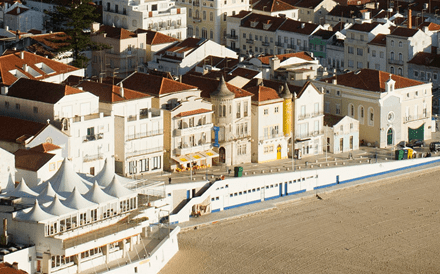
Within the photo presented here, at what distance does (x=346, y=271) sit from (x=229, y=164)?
20.3 meters

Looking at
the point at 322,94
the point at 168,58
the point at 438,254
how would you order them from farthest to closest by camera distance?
the point at 168,58 < the point at 322,94 < the point at 438,254

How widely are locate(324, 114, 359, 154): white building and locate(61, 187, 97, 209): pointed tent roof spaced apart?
99.7 feet

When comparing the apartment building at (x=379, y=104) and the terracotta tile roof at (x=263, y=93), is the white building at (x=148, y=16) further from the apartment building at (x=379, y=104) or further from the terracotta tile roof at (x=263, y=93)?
the terracotta tile roof at (x=263, y=93)

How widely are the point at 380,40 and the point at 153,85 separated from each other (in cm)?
3185

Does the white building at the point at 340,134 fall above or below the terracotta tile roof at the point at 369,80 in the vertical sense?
below

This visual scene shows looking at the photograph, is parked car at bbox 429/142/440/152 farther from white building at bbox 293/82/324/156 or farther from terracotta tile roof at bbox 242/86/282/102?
terracotta tile roof at bbox 242/86/282/102

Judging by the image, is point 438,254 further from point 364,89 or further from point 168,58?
point 168,58

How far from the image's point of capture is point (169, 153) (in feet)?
339

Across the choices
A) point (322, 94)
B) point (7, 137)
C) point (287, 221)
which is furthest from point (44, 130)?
point (322, 94)

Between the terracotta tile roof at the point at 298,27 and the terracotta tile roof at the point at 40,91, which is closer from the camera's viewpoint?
the terracotta tile roof at the point at 40,91

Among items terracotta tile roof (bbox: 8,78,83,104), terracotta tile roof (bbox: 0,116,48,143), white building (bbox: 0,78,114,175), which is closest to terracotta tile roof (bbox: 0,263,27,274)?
terracotta tile roof (bbox: 0,116,48,143)

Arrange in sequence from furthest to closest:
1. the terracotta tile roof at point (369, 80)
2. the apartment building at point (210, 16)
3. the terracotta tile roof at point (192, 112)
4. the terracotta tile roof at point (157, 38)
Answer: the apartment building at point (210, 16) → the terracotta tile roof at point (157, 38) → the terracotta tile roof at point (369, 80) → the terracotta tile roof at point (192, 112)

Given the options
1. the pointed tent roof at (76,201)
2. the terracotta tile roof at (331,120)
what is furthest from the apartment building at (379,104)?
the pointed tent roof at (76,201)

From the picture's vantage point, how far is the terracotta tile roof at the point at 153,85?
345 ft
